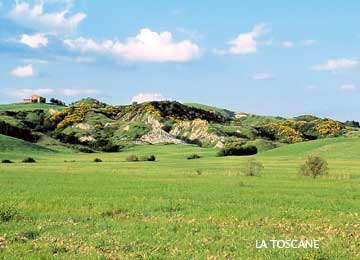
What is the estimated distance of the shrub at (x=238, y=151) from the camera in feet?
448

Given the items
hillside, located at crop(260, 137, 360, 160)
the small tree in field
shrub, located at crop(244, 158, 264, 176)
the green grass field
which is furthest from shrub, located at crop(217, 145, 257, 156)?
the green grass field

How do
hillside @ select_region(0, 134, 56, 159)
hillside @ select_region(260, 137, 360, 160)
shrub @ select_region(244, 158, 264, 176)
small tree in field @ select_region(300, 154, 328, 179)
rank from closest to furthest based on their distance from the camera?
small tree in field @ select_region(300, 154, 328, 179) < shrub @ select_region(244, 158, 264, 176) < hillside @ select_region(260, 137, 360, 160) < hillside @ select_region(0, 134, 56, 159)

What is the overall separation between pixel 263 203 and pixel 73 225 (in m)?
12.1

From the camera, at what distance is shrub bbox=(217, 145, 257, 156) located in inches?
5380

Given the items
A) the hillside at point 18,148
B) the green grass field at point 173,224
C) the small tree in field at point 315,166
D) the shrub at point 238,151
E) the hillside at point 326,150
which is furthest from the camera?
the hillside at point 18,148

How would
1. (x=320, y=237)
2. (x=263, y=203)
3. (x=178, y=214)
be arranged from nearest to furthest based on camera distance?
(x=320, y=237), (x=178, y=214), (x=263, y=203)

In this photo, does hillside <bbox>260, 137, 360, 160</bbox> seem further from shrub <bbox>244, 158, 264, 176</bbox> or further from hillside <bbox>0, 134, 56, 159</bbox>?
hillside <bbox>0, 134, 56, 159</bbox>

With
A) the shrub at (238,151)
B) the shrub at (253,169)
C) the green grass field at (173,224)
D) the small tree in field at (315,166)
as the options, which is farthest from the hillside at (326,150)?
the green grass field at (173,224)

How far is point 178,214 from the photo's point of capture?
24.2 m

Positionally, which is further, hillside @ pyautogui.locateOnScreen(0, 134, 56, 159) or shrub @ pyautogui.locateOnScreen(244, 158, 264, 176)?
hillside @ pyautogui.locateOnScreen(0, 134, 56, 159)

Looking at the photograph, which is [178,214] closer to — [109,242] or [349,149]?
[109,242]

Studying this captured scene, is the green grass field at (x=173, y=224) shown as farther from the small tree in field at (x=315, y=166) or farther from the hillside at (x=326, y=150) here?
the hillside at (x=326, y=150)

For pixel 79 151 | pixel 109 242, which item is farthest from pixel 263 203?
pixel 79 151

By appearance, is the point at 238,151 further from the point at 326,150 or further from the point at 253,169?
the point at 253,169
